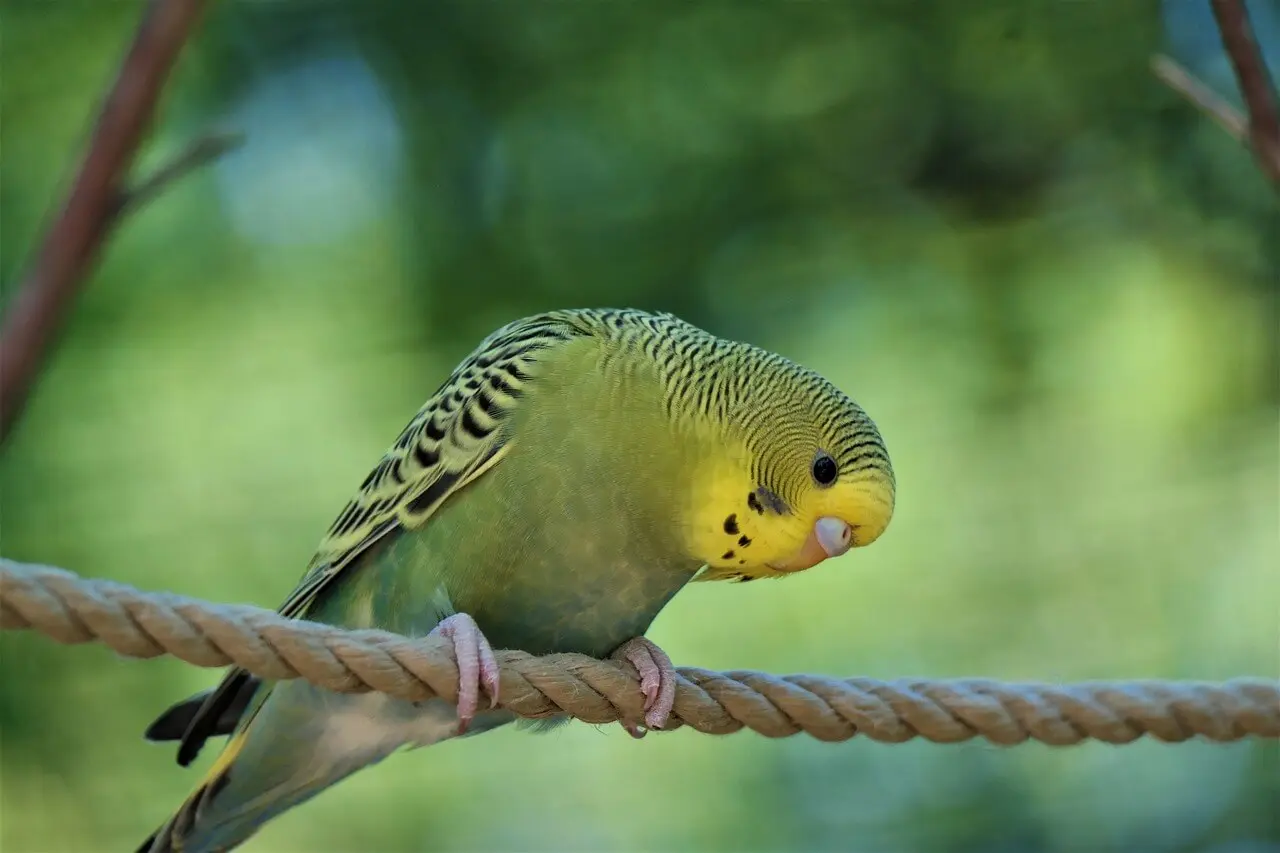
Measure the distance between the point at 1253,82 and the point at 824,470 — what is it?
45.5 inches

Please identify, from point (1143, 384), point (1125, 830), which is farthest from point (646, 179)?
point (1125, 830)

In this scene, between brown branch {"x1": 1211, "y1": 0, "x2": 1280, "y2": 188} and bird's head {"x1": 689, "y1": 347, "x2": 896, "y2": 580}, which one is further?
bird's head {"x1": 689, "y1": 347, "x2": 896, "y2": 580}

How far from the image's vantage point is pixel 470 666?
2617 mm

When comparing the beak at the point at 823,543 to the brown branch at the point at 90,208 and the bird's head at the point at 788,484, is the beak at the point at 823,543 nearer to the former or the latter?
the bird's head at the point at 788,484

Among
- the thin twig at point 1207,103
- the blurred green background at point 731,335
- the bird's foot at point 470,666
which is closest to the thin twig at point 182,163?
the bird's foot at point 470,666

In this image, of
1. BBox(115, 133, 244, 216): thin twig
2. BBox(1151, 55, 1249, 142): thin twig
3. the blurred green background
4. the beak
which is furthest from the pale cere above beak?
the blurred green background

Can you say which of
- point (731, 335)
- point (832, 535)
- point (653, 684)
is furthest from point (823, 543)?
point (731, 335)

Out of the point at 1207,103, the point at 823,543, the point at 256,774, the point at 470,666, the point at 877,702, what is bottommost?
the point at 256,774

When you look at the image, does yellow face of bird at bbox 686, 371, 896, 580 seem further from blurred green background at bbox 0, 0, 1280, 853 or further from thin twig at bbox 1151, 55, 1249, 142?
blurred green background at bbox 0, 0, 1280, 853

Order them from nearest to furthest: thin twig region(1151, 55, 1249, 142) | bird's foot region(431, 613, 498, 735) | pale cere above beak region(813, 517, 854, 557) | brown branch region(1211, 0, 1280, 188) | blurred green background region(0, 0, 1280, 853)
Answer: brown branch region(1211, 0, 1280, 188)
thin twig region(1151, 55, 1249, 142)
bird's foot region(431, 613, 498, 735)
pale cere above beak region(813, 517, 854, 557)
blurred green background region(0, 0, 1280, 853)

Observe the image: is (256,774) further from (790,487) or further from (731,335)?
(731,335)

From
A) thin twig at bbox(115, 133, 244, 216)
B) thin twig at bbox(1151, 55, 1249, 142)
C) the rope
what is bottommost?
the rope

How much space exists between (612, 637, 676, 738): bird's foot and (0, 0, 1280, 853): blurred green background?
209 cm

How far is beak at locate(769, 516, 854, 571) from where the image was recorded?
2797 millimetres
